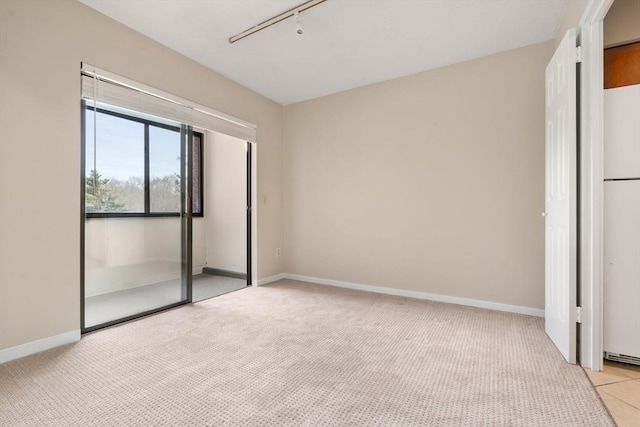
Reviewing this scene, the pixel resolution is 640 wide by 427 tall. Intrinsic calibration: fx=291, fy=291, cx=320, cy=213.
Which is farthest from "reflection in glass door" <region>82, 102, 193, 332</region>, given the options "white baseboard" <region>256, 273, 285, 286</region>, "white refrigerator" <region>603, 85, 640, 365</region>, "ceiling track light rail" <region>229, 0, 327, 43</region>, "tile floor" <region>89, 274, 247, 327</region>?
"white refrigerator" <region>603, 85, 640, 365</region>

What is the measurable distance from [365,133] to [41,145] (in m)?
3.13

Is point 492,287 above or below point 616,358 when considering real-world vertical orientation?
above

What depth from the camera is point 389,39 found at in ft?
8.98

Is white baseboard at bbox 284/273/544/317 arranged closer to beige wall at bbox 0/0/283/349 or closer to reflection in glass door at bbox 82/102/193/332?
reflection in glass door at bbox 82/102/193/332

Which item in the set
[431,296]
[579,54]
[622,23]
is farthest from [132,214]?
[622,23]

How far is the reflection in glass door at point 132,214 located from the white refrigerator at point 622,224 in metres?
3.62

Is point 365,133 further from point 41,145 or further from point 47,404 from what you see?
point 47,404

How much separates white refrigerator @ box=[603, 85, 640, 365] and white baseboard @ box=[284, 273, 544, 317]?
3.10ft

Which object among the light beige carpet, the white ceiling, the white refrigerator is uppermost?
the white ceiling

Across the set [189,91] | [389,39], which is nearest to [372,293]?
[389,39]

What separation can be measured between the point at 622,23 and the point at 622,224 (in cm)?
150

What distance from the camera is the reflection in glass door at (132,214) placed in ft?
8.30

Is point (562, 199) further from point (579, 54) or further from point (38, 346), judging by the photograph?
point (38, 346)

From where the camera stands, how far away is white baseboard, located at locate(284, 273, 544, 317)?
2.88 meters
